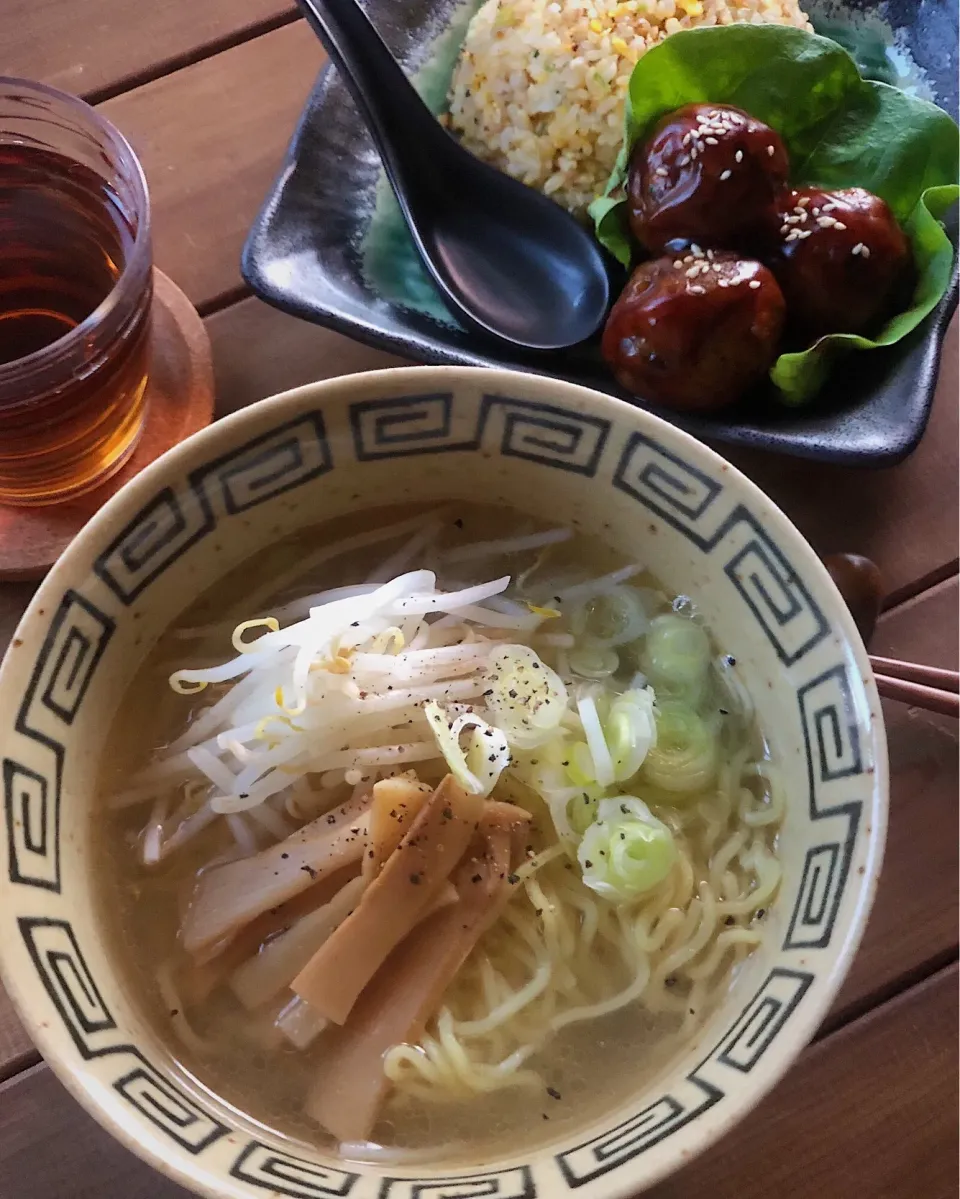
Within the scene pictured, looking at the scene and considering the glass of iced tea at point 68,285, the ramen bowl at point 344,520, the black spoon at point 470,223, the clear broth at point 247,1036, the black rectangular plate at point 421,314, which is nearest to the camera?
the ramen bowl at point 344,520

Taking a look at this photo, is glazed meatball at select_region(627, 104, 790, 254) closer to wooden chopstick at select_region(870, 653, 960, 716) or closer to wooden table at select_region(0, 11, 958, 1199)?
wooden table at select_region(0, 11, 958, 1199)

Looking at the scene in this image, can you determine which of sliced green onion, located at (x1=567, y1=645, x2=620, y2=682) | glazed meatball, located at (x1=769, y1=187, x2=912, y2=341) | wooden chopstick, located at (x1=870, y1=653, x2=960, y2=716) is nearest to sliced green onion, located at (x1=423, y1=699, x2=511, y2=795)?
sliced green onion, located at (x1=567, y1=645, x2=620, y2=682)

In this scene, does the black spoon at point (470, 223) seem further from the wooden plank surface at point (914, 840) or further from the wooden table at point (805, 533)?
the wooden plank surface at point (914, 840)

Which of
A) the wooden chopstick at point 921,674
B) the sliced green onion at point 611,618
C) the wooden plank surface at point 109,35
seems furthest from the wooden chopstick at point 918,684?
the wooden plank surface at point 109,35

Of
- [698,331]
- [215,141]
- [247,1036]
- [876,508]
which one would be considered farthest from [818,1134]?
[215,141]

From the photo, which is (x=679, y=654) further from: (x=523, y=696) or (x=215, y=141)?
(x=215, y=141)

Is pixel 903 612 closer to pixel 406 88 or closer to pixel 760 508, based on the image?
pixel 760 508
